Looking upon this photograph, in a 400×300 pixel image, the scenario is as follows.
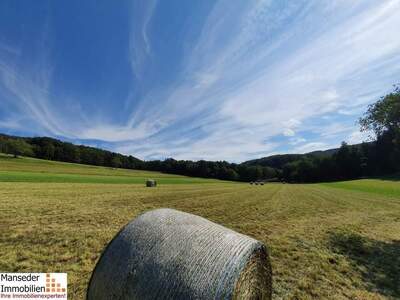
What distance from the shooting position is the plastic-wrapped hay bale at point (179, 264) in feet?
9.09

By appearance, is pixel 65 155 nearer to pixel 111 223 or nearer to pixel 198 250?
pixel 111 223

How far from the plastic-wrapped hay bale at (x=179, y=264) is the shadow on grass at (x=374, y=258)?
329cm

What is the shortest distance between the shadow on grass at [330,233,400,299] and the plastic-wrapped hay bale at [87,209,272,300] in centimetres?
329

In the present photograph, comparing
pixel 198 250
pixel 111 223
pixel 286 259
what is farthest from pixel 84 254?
pixel 286 259

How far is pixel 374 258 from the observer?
6895 millimetres

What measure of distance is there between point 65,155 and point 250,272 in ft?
395

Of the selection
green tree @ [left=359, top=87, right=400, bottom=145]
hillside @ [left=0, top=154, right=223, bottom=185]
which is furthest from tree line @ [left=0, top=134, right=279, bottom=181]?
green tree @ [left=359, top=87, right=400, bottom=145]

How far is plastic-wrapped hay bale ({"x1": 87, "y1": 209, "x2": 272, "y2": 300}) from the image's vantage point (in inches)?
109

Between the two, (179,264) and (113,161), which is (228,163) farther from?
(179,264)

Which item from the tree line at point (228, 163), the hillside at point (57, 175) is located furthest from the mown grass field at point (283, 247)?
the tree line at point (228, 163)

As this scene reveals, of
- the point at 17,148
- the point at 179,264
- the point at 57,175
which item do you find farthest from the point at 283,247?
the point at 17,148

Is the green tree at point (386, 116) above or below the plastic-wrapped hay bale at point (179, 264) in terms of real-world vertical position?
above

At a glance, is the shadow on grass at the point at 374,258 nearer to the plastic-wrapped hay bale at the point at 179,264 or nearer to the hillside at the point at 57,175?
the plastic-wrapped hay bale at the point at 179,264

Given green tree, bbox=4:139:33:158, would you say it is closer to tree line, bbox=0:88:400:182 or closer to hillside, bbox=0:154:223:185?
tree line, bbox=0:88:400:182
